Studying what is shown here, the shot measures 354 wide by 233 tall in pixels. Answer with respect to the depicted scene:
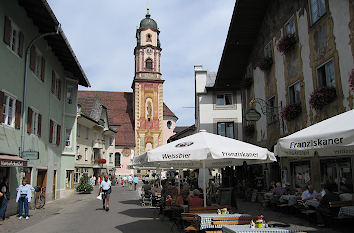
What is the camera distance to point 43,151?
2030cm

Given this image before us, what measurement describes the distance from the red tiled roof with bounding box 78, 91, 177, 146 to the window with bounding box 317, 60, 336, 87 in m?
52.6

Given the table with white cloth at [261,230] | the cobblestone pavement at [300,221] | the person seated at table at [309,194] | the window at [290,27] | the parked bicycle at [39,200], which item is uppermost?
the window at [290,27]

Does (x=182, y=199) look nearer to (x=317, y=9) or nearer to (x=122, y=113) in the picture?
(x=317, y=9)

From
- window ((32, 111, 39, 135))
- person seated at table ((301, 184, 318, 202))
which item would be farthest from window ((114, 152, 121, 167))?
person seated at table ((301, 184, 318, 202))

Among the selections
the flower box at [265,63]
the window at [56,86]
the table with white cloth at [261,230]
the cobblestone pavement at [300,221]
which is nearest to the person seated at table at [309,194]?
the cobblestone pavement at [300,221]

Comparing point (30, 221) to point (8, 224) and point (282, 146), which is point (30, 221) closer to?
point (8, 224)

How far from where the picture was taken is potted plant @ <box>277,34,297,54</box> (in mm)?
16172

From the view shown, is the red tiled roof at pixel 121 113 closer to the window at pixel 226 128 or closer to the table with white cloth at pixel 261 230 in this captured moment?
the window at pixel 226 128

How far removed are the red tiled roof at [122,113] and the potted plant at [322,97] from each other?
2081 inches

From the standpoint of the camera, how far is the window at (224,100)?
31.9m

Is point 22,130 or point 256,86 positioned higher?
point 256,86

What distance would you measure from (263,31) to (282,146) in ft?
45.8

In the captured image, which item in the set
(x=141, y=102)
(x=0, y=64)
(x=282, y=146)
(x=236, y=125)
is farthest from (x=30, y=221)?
(x=141, y=102)

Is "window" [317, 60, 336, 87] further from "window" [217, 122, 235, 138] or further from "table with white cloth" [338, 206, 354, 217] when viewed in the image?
"window" [217, 122, 235, 138]
